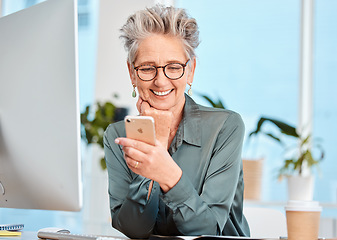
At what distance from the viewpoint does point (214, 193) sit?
126 centimetres

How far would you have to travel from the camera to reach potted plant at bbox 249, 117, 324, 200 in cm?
297

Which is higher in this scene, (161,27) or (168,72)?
(161,27)

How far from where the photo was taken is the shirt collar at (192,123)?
4.79 feet

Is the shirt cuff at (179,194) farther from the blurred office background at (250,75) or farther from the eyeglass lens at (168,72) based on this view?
the blurred office background at (250,75)

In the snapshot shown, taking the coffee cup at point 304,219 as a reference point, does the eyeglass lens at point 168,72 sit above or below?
above

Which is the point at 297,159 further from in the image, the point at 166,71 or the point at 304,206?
the point at 304,206

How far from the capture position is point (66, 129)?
3.24 feet

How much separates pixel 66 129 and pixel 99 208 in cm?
232

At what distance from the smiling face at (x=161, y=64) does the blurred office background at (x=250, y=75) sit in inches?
74.1

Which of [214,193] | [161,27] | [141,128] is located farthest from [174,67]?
[141,128]

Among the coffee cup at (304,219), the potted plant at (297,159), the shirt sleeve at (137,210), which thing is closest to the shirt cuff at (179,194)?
the shirt sleeve at (137,210)

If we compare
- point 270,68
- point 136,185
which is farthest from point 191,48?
point 270,68

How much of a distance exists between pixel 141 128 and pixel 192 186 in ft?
0.92

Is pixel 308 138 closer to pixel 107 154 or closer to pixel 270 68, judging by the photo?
A: pixel 270 68
